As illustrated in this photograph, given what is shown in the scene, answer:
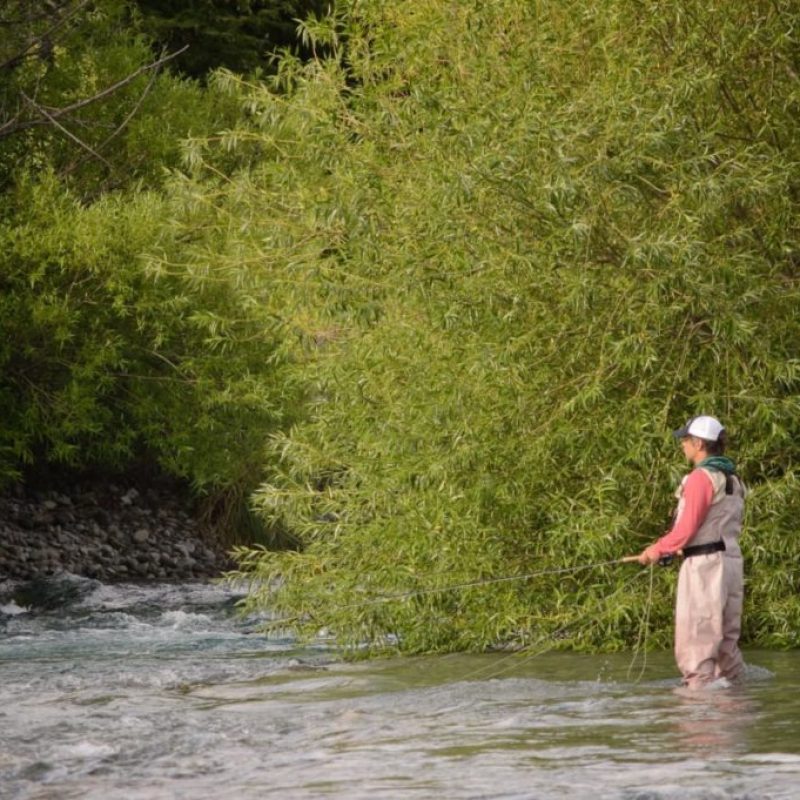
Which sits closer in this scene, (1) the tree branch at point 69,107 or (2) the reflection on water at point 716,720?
(2) the reflection on water at point 716,720

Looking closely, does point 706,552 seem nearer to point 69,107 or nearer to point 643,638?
point 643,638

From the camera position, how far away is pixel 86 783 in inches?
327

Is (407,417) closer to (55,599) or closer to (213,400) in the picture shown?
(55,599)

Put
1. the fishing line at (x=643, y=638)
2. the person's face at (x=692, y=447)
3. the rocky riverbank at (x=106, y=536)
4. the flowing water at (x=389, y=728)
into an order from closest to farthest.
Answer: the flowing water at (x=389, y=728) → the person's face at (x=692, y=447) → the fishing line at (x=643, y=638) → the rocky riverbank at (x=106, y=536)

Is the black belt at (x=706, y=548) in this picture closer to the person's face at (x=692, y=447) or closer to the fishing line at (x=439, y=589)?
the person's face at (x=692, y=447)

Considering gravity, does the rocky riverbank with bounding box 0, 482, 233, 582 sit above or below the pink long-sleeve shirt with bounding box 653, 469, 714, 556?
below

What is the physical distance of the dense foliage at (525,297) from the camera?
1233 centimetres

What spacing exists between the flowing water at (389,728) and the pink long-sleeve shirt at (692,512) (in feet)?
3.04

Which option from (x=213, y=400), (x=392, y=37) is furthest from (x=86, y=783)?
(x=213, y=400)

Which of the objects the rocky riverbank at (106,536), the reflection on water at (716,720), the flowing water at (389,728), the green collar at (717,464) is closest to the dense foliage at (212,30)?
the rocky riverbank at (106,536)

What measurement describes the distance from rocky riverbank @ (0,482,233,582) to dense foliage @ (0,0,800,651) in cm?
987

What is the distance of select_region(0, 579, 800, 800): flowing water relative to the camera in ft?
26.0

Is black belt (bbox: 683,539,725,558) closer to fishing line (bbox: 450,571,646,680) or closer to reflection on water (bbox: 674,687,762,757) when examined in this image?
reflection on water (bbox: 674,687,762,757)

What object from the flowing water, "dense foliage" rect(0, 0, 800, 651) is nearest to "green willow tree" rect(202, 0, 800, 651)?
"dense foliage" rect(0, 0, 800, 651)
